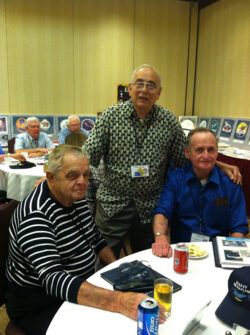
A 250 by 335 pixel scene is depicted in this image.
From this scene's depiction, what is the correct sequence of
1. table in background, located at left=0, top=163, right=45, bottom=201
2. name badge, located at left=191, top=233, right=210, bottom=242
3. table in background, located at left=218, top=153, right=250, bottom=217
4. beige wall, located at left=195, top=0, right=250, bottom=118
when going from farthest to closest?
beige wall, located at left=195, top=0, right=250, bottom=118, table in background, located at left=218, top=153, right=250, bottom=217, table in background, located at left=0, top=163, right=45, bottom=201, name badge, located at left=191, top=233, right=210, bottom=242

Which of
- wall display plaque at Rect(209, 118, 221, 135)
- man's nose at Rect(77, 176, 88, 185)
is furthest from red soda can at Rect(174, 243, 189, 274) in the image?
wall display plaque at Rect(209, 118, 221, 135)

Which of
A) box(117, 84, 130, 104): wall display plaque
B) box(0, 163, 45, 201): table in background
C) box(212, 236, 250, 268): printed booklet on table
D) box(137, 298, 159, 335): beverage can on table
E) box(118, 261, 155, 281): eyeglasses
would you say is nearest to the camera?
box(137, 298, 159, 335): beverage can on table

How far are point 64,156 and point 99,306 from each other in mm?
709

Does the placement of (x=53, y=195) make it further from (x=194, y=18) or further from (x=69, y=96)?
(x=194, y=18)

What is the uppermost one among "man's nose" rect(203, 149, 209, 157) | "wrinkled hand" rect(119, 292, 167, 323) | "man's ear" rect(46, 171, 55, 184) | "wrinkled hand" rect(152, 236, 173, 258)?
"man's nose" rect(203, 149, 209, 157)

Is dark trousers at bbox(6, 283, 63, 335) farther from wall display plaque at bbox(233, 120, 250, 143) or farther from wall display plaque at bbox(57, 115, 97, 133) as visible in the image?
wall display plaque at bbox(57, 115, 97, 133)

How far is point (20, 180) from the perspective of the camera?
3498mm

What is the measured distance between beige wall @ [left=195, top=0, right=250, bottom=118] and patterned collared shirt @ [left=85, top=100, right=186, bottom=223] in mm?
3991

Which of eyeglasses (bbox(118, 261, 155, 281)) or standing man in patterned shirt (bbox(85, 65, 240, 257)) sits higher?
standing man in patterned shirt (bbox(85, 65, 240, 257))

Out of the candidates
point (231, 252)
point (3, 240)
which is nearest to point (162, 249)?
point (231, 252)

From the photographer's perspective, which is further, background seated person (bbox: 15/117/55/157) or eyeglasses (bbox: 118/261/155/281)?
background seated person (bbox: 15/117/55/157)

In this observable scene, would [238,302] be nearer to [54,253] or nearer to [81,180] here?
[54,253]

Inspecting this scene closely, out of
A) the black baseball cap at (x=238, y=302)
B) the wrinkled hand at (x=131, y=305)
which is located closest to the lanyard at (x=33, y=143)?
the wrinkled hand at (x=131, y=305)

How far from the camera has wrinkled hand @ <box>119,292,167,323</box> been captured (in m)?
1.06
